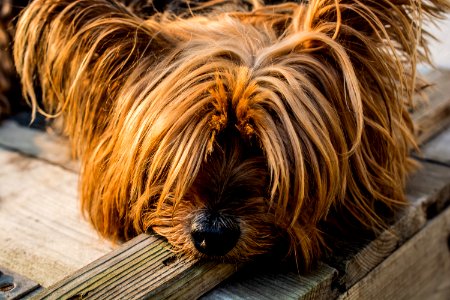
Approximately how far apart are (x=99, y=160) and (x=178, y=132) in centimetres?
43

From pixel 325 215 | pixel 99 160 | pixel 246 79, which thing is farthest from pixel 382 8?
pixel 99 160

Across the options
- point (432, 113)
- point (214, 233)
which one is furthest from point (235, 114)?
point (432, 113)

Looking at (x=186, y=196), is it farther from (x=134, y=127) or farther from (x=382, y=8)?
(x=382, y=8)

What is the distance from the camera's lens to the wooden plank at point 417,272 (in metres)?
2.48

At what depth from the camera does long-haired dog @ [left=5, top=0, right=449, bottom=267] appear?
2244mm

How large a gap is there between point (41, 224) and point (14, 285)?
542mm

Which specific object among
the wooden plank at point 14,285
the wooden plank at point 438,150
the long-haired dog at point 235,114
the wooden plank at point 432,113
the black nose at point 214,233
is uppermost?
the long-haired dog at point 235,114

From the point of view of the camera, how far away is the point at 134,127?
2.38 metres

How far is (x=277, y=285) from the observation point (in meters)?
2.21

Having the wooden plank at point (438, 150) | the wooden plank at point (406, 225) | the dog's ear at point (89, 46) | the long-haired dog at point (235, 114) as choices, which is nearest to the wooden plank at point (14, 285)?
the long-haired dog at point (235, 114)

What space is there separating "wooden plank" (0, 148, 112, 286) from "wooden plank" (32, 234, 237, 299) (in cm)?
30

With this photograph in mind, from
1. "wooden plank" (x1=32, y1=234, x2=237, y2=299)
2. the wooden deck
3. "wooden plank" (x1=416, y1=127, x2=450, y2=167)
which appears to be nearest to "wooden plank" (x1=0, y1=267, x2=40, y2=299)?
the wooden deck

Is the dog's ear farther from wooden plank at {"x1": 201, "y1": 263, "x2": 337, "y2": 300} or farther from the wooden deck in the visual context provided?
wooden plank at {"x1": 201, "y1": 263, "x2": 337, "y2": 300}

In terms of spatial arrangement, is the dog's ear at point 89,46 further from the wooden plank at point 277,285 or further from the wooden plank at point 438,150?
the wooden plank at point 438,150
